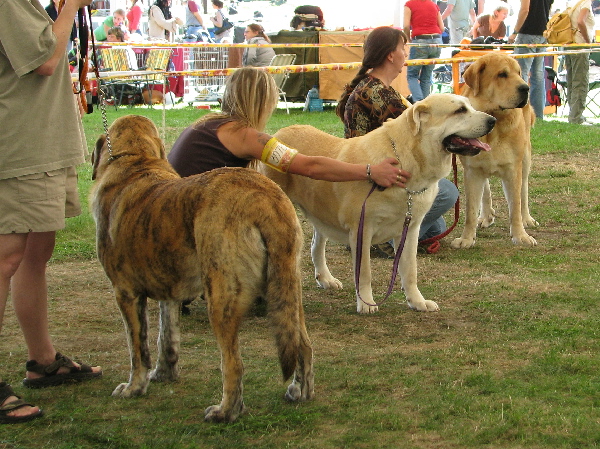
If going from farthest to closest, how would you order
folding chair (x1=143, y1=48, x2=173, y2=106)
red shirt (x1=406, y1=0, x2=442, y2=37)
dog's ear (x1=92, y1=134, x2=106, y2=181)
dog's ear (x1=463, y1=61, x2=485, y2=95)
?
folding chair (x1=143, y1=48, x2=173, y2=106)
red shirt (x1=406, y1=0, x2=442, y2=37)
dog's ear (x1=463, y1=61, x2=485, y2=95)
dog's ear (x1=92, y1=134, x2=106, y2=181)

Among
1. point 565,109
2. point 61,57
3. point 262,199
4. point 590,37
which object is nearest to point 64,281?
point 61,57

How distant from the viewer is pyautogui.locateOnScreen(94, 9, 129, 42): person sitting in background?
773 inches

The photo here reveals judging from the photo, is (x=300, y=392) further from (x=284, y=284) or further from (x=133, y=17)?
Answer: (x=133, y=17)

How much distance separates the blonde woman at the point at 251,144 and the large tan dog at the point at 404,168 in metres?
0.21

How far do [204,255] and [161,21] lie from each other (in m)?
18.1

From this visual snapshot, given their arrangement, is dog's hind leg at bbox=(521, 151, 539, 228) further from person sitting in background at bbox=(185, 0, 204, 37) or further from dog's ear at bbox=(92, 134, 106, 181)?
person sitting in background at bbox=(185, 0, 204, 37)

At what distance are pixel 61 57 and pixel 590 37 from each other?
1203cm

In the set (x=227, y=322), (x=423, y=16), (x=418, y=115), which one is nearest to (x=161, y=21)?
(x=423, y=16)

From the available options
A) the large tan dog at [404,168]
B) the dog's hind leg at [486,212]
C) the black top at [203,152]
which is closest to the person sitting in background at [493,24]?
the dog's hind leg at [486,212]

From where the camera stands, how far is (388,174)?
14.3ft

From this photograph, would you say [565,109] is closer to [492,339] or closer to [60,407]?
[492,339]

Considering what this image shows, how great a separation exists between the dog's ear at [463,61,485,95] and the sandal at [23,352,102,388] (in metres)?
3.95

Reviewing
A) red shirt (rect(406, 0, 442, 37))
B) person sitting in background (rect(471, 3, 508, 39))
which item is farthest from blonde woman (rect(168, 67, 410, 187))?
person sitting in background (rect(471, 3, 508, 39))

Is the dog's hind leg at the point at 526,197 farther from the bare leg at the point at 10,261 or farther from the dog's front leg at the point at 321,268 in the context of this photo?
the bare leg at the point at 10,261
